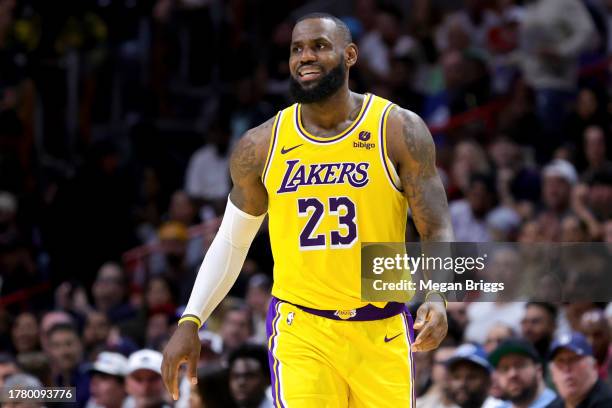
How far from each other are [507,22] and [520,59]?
988 millimetres

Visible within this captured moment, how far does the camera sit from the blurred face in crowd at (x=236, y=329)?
10.2m

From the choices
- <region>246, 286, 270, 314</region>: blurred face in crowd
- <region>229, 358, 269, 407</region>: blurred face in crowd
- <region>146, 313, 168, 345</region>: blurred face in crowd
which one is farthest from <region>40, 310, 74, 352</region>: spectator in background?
<region>229, 358, 269, 407</region>: blurred face in crowd

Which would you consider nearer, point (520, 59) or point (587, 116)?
point (587, 116)

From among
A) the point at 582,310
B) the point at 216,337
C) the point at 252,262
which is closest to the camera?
the point at 582,310

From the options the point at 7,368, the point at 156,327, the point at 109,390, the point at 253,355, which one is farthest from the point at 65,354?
the point at 253,355

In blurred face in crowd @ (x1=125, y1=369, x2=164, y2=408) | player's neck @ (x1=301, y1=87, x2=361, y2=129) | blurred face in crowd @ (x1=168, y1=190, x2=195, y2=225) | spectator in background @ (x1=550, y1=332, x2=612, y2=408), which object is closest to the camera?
player's neck @ (x1=301, y1=87, x2=361, y2=129)

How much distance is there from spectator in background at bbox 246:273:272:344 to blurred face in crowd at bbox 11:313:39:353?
1.96 metres

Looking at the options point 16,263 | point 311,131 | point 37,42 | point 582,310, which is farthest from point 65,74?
point 311,131

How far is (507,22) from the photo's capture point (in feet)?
48.9

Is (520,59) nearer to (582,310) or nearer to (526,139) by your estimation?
(526,139)

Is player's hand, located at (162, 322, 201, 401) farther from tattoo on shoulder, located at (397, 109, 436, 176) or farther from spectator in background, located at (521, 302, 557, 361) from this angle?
spectator in background, located at (521, 302, 557, 361)

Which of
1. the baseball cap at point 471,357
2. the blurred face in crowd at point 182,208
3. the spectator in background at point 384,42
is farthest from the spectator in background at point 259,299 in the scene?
the spectator in background at point 384,42

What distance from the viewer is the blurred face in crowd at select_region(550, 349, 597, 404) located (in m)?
8.01

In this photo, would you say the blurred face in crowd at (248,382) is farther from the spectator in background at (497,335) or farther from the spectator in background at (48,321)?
the spectator in background at (48,321)
